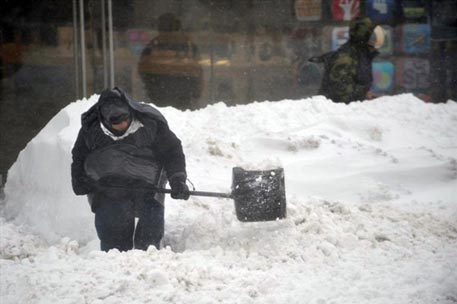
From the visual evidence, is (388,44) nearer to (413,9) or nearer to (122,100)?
(413,9)

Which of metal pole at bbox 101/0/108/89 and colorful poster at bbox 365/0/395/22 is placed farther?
colorful poster at bbox 365/0/395/22

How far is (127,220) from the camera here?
627 cm

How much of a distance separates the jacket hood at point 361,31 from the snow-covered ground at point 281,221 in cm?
73

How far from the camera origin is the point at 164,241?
6.84 m

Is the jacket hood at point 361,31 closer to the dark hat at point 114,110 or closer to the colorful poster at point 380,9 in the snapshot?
the colorful poster at point 380,9

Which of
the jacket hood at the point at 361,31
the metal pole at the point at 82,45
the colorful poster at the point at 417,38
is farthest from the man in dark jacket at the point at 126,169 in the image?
the colorful poster at the point at 417,38

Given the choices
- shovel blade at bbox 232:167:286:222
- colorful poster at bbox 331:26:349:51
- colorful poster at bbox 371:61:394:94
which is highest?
colorful poster at bbox 331:26:349:51

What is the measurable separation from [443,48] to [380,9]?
0.98 meters

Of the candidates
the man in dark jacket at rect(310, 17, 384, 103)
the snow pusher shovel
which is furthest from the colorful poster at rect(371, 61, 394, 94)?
the snow pusher shovel

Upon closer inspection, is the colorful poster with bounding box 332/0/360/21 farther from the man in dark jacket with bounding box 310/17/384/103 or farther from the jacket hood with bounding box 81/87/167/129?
the jacket hood with bounding box 81/87/167/129

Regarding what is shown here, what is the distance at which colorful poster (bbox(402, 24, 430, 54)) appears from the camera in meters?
11.2

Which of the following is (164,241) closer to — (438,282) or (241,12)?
(438,282)

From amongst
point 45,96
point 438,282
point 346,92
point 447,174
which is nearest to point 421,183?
point 447,174

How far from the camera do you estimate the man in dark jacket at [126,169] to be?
20.0ft
